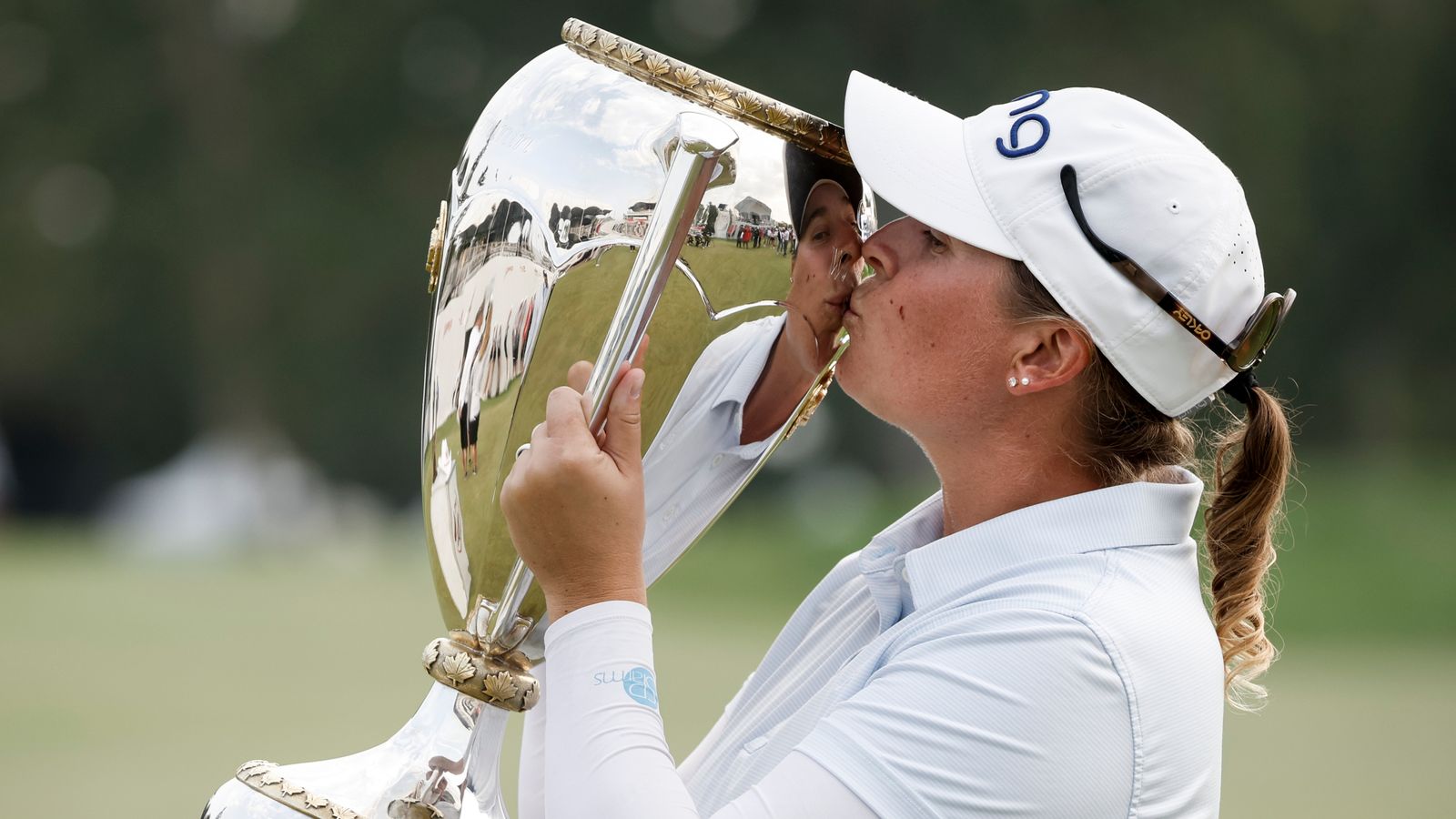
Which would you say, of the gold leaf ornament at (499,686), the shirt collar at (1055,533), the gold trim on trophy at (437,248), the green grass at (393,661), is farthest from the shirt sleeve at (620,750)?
the green grass at (393,661)

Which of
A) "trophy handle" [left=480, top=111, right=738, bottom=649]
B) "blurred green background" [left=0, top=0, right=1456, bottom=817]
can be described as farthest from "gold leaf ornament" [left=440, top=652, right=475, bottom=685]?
"blurred green background" [left=0, top=0, right=1456, bottom=817]

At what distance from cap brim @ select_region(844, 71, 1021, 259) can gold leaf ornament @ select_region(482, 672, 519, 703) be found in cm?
47

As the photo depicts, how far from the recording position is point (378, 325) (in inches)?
746

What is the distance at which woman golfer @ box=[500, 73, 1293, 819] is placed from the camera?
1.11m

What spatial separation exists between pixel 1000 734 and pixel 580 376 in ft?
1.31

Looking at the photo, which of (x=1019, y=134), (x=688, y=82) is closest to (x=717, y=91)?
(x=688, y=82)

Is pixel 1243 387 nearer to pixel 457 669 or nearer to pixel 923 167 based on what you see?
pixel 923 167

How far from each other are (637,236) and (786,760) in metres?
0.40

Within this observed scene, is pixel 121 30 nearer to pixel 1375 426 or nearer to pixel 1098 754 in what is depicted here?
pixel 1375 426

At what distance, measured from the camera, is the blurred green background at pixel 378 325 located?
6.92 meters

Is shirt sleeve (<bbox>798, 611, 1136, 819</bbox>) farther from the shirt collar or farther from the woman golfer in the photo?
the shirt collar

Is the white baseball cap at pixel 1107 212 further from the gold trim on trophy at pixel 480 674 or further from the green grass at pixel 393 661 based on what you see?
the green grass at pixel 393 661

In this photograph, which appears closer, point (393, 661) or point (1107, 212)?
point (1107, 212)

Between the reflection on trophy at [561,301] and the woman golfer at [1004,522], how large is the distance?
2.2 inches
